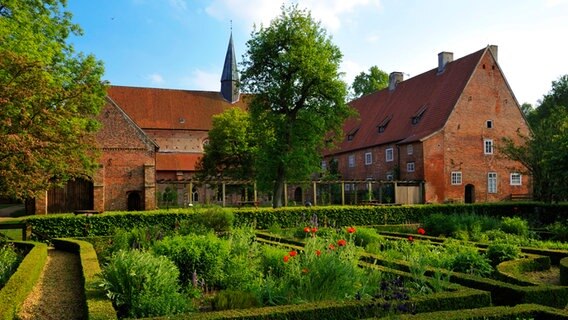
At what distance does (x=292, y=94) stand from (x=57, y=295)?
21.6 m

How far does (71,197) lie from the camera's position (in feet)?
102

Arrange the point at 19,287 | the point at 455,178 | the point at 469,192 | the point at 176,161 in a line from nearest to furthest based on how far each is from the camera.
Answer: the point at 19,287
the point at 455,178
the point at 469,192
the point at 176,161

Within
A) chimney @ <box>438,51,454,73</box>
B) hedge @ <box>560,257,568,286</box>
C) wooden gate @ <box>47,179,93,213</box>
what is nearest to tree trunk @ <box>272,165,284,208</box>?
wooden gate @ <box>47,179,93,213</box>

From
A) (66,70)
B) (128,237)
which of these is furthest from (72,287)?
(66,70)

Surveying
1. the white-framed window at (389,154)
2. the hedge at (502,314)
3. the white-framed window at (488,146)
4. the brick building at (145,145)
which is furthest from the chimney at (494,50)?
the hedge at (502,314)


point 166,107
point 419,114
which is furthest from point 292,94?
point 166,107

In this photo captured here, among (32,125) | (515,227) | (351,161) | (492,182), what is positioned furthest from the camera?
(351,161)

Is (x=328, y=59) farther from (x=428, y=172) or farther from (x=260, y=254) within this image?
(x=260, y=254)

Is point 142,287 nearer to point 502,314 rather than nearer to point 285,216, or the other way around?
point 502,314

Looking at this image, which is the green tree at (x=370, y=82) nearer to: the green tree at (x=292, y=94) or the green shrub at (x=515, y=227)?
the green tree at (x=292, y=94)

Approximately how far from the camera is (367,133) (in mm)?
43312

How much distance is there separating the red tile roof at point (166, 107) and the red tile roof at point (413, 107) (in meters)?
15.5

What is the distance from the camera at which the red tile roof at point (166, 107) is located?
5275 centimetres

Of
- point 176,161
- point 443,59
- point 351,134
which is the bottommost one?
point 176,161
